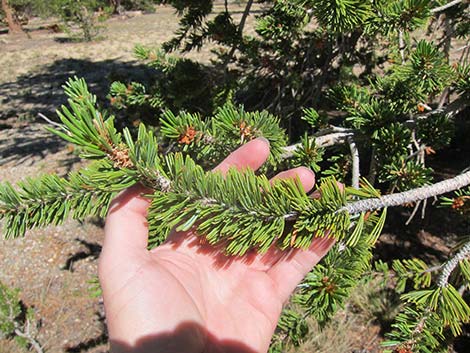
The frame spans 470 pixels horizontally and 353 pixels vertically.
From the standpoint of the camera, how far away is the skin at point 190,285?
97 cm

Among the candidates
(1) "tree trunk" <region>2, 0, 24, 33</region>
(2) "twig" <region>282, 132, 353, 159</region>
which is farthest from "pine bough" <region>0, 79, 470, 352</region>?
(1) "tree trunk" <region>2, 0, 24, 33</region>

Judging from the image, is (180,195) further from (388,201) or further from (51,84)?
(51,84)

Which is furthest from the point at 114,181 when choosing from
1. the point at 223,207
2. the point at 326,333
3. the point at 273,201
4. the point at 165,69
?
the point at 326,333

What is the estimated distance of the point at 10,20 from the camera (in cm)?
1752

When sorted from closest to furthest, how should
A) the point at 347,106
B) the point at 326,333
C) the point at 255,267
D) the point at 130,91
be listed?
the point at 255,267, the point at 347,106, the point at 130,91, the point at 326,333

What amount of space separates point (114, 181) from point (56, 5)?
681 inches

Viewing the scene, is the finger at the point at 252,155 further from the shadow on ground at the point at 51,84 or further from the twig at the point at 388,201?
the shadow on ground at the point at 51,84

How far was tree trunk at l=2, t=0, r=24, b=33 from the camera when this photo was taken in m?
17.2

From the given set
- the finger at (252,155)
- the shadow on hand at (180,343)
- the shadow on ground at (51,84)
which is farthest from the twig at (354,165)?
the shadow on ground at (51,84)

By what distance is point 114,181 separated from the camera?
0.77 meters

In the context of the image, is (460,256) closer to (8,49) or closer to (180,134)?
(180,134)

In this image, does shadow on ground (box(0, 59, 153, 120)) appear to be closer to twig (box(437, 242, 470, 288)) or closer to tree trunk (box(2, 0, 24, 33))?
twig (box(437, 242, 470, 288))

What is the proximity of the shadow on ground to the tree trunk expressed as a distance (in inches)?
321

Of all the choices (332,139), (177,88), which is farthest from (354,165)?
(177,88)
